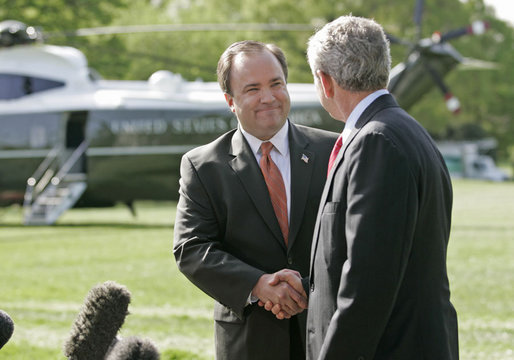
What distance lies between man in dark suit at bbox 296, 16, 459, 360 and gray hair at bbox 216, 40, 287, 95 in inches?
29.9

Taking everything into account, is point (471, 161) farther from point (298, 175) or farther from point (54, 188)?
point (298, 175)

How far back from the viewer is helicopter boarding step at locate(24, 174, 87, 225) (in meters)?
20.0

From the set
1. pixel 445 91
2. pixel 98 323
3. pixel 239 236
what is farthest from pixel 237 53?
pixel 445 91

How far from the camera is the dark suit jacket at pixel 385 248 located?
241 centimetres

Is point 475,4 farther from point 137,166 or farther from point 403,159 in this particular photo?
point 403,159

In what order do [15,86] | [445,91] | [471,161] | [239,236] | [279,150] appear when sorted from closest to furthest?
[239,236], [279,150], [15,86], [445,91], [471,161]

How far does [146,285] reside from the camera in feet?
33.0

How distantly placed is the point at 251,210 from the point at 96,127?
57.9ft

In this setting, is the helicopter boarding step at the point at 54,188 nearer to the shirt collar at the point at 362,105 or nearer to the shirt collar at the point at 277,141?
the shirt collar at the point at 277,141

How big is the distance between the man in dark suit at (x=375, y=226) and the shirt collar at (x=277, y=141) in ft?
2.71

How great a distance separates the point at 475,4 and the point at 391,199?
55.7 m

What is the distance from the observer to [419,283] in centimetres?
250

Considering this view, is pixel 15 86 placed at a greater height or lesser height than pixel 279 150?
lesser

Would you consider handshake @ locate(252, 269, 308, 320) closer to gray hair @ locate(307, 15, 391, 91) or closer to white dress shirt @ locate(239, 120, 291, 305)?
white dress shirt @ locate(239, 120, 291, 305)
